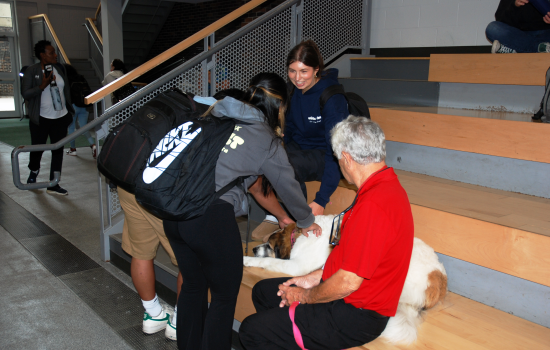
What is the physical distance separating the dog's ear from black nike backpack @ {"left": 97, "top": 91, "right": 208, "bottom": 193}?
56.0 inches

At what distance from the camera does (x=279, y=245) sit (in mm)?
2773

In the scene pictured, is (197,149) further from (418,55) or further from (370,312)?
(418,55)

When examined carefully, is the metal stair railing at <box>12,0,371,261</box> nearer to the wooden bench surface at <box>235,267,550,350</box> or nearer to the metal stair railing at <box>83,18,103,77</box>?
the wooden bench surface at <box>235,267,550,350</box>

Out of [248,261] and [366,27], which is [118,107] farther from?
[366,27]

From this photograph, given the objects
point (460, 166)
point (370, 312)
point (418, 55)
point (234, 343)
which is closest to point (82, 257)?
point (234, 343)

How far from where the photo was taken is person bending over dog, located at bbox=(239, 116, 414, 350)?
61.3 inches

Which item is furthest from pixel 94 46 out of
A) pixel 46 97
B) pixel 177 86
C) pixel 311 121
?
pixel 311 121

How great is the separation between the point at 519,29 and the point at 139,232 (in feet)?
11.9

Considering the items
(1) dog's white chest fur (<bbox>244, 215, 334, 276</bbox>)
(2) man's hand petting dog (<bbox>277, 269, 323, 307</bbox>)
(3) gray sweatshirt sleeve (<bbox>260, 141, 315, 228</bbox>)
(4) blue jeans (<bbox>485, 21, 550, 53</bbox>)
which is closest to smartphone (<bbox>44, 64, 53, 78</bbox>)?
(1) dog's white chest fur (<bbox>244, 215, 334, 276</bbox>)

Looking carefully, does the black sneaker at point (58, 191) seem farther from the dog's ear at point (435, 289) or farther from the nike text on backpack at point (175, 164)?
the dog's ear at point (435, 289)

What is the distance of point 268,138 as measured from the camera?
6.19ft

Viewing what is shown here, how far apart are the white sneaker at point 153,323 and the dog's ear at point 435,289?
1.57 metres

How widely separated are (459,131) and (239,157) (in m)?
1.90

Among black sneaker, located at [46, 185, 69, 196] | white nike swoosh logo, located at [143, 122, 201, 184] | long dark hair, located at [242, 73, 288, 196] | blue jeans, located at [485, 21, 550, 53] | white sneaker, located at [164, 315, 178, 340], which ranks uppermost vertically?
blue jeans, located at [485, 21, 550, 53]
